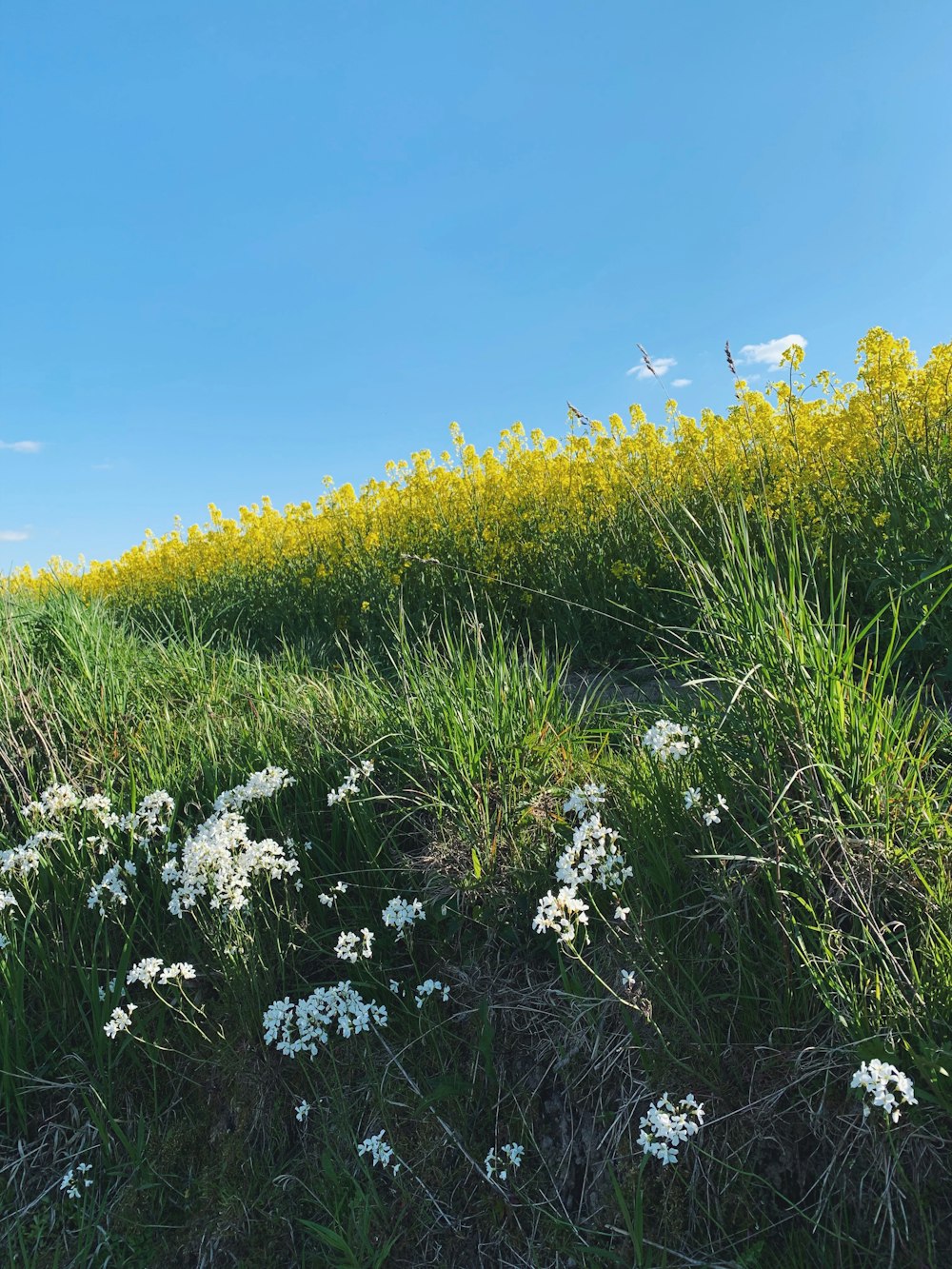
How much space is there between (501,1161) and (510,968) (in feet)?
1.53

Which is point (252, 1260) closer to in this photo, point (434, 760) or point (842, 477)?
point (434, 760)

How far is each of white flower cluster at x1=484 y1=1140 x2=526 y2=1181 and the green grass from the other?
0.03 metres

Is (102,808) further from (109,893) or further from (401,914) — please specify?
(401,914)

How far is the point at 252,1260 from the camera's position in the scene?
1938mm

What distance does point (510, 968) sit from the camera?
220 centimetres

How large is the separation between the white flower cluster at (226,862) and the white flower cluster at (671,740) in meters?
1.13

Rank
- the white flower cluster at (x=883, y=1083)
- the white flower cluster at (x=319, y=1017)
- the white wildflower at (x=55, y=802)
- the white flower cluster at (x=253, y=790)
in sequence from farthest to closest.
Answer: the white wildflower at (x=55, y=802), the white flower cluster at (x=253, y=790), the white flower cluster at (x=319, y=1017), the white flower cluster at (x=883, y=1083)

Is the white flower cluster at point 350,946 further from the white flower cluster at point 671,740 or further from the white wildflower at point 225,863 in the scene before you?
the white flower cluster at point 671,740

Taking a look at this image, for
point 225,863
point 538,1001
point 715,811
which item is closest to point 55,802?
point 225,863

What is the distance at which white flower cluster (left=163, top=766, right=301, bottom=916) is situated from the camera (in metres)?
2.21

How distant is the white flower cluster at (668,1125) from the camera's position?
1.55 meters

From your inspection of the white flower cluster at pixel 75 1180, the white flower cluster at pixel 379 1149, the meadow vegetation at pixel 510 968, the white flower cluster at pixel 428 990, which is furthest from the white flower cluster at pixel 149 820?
the white flower cluster at pixel 379 1149

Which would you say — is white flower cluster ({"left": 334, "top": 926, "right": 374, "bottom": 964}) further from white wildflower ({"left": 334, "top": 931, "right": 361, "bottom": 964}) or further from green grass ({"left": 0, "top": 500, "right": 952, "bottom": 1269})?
green grass ({"left": 0, "top": 500, "right": 952, "bottom": 1269})

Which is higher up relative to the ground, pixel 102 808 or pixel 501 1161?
pixel 102 808
